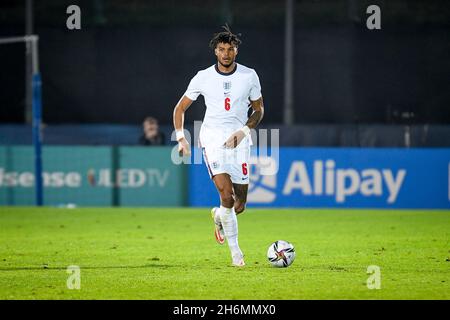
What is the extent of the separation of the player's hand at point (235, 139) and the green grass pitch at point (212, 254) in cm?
131

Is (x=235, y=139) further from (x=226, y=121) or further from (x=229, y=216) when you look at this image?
(x=229, y=216)

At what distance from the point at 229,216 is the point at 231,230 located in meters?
0.18

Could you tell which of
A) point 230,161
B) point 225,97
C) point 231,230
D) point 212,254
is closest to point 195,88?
point 225,97

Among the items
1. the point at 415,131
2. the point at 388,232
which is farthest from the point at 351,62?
the point at 388,232

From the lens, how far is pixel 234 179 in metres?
11.8

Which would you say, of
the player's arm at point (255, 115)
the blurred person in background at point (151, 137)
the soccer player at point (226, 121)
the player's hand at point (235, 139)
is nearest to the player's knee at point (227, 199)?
the soccer player at point (226, 121)

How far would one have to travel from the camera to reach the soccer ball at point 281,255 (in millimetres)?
11180

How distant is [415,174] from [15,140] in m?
8.63

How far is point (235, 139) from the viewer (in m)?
11.4

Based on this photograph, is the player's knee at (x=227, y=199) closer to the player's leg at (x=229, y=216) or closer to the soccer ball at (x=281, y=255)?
the player's leg at (x=229, y=216)

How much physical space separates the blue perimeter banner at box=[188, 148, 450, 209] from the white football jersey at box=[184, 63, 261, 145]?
359 inches

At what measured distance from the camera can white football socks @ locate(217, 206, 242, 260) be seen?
11297mm

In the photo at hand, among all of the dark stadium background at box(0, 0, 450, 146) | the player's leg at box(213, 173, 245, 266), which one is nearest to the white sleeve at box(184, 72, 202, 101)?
the player's leg at box(213, 173, 245, 266)
